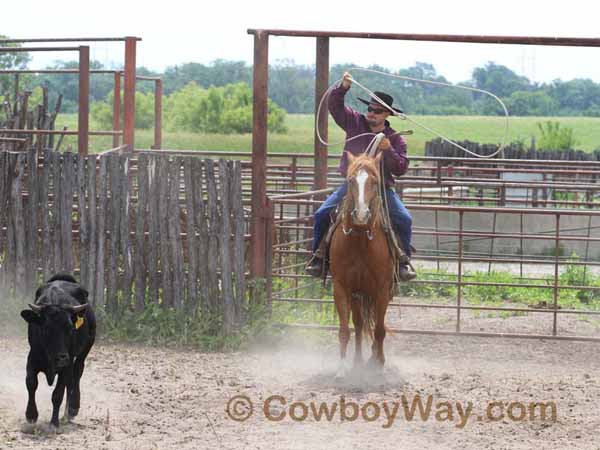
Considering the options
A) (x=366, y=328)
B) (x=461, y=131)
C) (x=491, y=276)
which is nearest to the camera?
(x=366, y=328)

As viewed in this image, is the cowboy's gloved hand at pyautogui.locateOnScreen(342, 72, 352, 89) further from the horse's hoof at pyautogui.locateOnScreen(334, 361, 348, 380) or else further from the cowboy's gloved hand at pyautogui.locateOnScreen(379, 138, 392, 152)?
the horse's hoof at pyautogui.locateOnScreen(334, 361, 348, 380)

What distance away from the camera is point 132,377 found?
810 cm

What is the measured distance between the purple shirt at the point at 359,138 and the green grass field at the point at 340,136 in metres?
36.8

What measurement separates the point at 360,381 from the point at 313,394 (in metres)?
0.63

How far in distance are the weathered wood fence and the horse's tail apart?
138 centimetres

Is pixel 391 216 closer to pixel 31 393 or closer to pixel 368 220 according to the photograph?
pixel 368 220

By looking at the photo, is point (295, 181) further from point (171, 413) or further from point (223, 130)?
point (223, 130)

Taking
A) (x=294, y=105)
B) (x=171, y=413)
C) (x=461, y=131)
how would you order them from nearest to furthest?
1. (x=171, y=413)
2. (x=461, y=131)
3. (x=294, y=105)

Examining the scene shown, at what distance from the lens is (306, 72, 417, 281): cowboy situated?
8484 millimetres

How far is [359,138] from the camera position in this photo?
8656 mm

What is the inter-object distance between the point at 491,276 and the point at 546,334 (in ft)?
9.63

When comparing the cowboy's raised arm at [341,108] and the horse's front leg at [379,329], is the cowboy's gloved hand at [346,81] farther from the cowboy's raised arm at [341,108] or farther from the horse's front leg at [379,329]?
the horse's front leg at [379,329]

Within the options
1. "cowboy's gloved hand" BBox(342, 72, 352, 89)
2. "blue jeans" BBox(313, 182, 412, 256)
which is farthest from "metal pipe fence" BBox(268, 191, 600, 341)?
"cowboy's gloved hand" BBox(342, 72, 352, 89)

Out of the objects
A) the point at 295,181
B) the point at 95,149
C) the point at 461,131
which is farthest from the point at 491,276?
the point at 461,131
